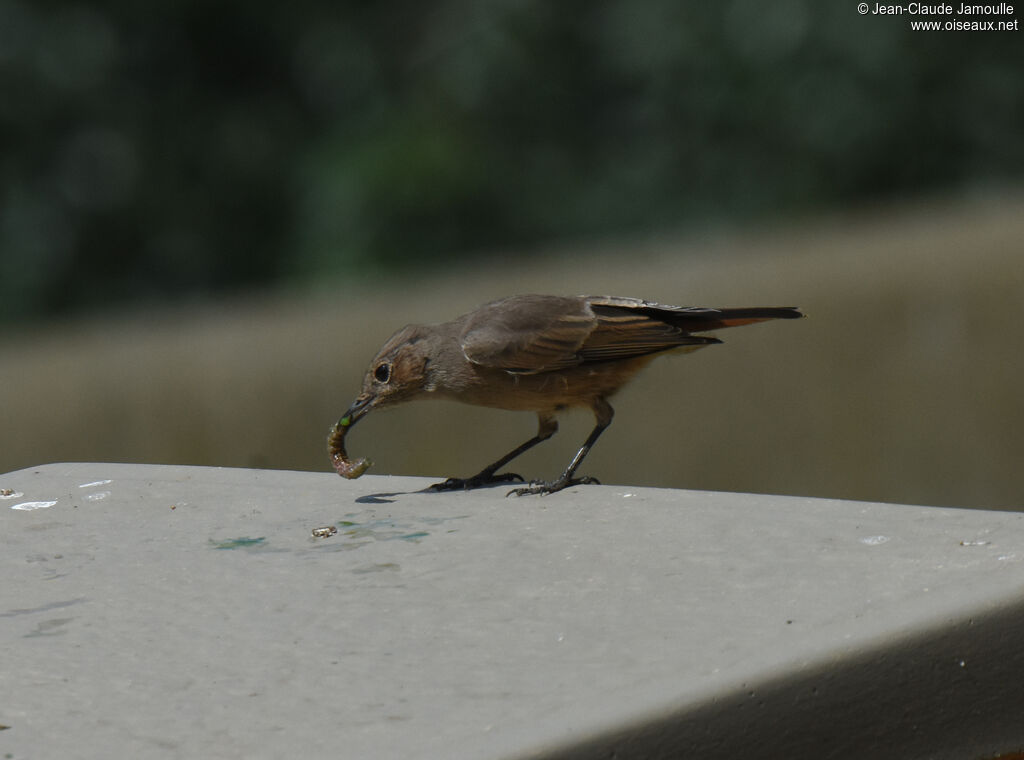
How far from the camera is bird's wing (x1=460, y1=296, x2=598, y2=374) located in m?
4.50

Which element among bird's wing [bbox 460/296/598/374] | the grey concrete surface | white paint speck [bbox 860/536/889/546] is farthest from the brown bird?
white paint speck [bbox 860/536/889/546]

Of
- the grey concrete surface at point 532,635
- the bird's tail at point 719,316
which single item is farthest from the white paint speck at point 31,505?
the bird's tail at point 719,316

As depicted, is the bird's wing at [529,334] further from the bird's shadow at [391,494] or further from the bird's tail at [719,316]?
the bird's shadow at [391,494]

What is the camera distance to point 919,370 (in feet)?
25.3

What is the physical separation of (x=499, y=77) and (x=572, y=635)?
1293cm

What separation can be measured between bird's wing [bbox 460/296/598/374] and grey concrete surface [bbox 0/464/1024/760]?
1.33 m

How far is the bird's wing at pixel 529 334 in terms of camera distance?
450cm

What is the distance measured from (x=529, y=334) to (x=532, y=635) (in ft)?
7.46

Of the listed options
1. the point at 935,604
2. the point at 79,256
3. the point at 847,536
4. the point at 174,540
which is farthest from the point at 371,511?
the point at 79,256

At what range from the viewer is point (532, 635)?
2316mm

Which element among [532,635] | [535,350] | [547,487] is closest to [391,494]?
[547,487]

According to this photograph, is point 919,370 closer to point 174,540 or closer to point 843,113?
point 174,540

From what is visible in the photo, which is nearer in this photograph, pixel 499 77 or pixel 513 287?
pixel 513 287

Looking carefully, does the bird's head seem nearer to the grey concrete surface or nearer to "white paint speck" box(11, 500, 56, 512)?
"white paint speck" box(11, 500, 56, 512)
